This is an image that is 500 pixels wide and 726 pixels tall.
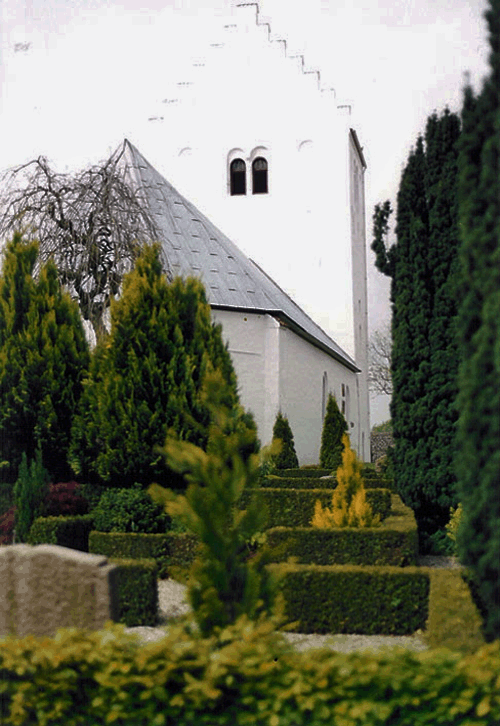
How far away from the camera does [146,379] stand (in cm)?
827

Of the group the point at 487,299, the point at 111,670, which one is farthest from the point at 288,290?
the point at 111,670

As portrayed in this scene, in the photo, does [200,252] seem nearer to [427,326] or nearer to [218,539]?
[427,326]

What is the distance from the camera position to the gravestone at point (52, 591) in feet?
13.2

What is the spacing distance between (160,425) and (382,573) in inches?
131

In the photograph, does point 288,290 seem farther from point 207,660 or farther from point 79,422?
point 207,660

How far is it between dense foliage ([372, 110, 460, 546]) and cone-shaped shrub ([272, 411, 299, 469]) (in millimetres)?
3137

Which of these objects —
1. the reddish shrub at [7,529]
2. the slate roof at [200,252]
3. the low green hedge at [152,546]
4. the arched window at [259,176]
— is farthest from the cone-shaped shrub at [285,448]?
the arched window at [259,176]

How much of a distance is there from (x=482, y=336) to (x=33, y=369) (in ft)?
19.5

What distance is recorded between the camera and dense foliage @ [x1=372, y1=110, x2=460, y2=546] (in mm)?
8492

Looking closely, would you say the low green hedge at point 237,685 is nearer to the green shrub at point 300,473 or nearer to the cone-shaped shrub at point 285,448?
the cone-shaped shrub at point 285,448

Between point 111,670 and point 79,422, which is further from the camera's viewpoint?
point 79,422

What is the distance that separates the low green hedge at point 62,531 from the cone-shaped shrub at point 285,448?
4365 millimetres

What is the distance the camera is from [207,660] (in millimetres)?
3668

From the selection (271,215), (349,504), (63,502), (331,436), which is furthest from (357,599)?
(271,215)
